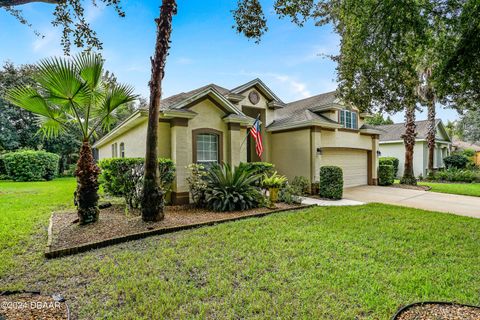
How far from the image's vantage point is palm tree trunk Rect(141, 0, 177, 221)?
6.56m

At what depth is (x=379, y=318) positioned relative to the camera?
2.91 m

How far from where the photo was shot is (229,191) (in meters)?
8.84

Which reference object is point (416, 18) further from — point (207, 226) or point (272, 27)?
point (207, 226)

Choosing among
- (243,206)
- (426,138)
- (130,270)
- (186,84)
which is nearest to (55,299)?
(130,270)

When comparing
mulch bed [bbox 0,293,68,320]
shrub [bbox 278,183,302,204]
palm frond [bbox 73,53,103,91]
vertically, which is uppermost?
palm frond [bbox 73,53,103,91]

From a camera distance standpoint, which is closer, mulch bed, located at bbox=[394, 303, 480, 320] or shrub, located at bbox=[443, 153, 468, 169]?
mulch bed, located at bbox=[394, 303, 480, 320]

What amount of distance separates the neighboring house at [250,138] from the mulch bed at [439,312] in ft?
25.9

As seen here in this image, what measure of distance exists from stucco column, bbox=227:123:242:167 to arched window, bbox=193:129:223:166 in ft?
1.21

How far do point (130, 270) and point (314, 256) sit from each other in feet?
10.6

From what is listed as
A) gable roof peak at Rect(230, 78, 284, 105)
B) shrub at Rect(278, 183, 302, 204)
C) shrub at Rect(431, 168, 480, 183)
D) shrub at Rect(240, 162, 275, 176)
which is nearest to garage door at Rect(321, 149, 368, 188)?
shrub at Rect(278, 183, 302, 204)

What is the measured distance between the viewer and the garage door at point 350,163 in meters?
14.0

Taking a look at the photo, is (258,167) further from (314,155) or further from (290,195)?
(314,155)

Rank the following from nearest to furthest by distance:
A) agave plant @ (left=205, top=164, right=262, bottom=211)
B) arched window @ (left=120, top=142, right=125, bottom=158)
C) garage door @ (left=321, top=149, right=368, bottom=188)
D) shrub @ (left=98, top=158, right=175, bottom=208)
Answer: shrub @ (left=98, top=158, right=175, bottom=208) → agave plant @ (left=205, top=164, right=262, bottom=211) → garage door @ (left=321, top=149, right=368, bottom=188) → arched window @ (left=120, top=142, right=125, bottom=158)

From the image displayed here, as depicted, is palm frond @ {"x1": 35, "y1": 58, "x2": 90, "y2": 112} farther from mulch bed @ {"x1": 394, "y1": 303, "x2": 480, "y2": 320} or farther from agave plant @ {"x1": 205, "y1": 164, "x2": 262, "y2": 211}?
mulch bed @ {"x1": 394, "y1": 303, "x2": 480, "y2": 320}
